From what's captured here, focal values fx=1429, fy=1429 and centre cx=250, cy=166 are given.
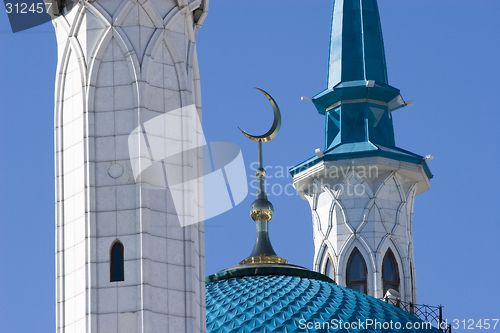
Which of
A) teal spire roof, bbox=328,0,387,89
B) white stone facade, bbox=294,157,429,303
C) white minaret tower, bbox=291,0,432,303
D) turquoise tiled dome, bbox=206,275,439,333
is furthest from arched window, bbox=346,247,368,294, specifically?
teal spire roof, bbox=328,0,387,89

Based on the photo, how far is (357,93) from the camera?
46.7 m

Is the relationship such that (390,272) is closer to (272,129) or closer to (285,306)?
(272,129)

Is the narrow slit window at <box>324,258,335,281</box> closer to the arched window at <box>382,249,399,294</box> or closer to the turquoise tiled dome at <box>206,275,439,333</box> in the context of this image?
the arched window at <box>382,249,399,294</box>

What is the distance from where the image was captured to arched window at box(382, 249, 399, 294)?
45.0m

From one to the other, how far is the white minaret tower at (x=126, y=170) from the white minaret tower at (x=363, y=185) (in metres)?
18.2

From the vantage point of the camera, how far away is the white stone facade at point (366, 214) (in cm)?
4478

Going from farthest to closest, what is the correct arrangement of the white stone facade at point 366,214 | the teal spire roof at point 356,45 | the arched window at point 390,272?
1. the teal spire roof at point 356,45
2. the arched window at point 390,272
3. the white stone facade at point 366,214

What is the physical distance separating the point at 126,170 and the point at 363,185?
19.7 m

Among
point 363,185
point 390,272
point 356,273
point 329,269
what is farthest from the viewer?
point 329,269

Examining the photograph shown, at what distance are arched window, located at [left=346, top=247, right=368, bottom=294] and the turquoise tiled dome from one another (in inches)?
208

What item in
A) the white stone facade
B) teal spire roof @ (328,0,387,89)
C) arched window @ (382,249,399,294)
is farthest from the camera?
teal spire roof @ (328,0,387,89)

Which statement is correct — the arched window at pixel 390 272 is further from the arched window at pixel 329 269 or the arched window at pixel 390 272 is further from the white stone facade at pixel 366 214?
the arched window at pixel 329 269

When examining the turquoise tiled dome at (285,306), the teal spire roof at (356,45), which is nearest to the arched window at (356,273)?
the turquoise tiled dome at (285,306)

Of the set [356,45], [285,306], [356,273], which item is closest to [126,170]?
[285,306]
